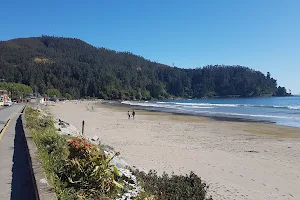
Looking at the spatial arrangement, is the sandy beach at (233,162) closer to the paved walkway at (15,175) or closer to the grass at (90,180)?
the grass at (90,180)

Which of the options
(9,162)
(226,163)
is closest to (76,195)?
(9,162)

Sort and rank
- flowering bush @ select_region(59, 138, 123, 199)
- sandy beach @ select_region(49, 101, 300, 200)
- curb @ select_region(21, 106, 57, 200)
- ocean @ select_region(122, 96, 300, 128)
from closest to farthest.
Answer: curb @ select_region(21, 106, 57, 200) → flowering bush @ select_region(59, 138, 123, 199) → sandy beach @ select_region(49, 101, 300, 200) → ocean @ select_region(122, 96, 300, 128)

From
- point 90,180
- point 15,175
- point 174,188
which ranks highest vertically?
point 90,180

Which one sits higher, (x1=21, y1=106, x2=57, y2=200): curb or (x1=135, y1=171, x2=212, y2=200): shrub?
(x1=21, y1=106, x2=57, y2=200): curb

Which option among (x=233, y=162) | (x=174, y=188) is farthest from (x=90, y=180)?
(x=233, y=162)

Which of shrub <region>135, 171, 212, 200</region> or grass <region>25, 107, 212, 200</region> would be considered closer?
grass <region>25, 107, 212, 200</region>

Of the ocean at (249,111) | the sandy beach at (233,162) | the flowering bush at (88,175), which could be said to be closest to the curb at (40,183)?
the flowering bush at (88,175)

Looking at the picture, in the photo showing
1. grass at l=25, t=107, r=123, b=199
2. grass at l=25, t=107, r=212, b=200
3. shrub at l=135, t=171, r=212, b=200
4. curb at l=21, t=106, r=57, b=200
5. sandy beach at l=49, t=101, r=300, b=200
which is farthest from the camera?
sandy beach at l=49, t=101, r=300, b=200

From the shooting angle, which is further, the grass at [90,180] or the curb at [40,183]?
the grass at [90,180]

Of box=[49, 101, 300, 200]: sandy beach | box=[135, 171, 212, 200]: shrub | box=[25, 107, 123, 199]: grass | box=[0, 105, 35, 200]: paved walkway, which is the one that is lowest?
box=[49, 101, 300, 200]: sandy beach

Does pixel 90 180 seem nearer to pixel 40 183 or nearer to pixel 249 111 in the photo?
pixel 40 183

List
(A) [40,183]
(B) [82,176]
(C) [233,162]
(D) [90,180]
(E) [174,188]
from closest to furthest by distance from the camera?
1. (A) [40,183]
2. (D) [90,180]
3. (B) [82,176]
4. (E) [174,188]
5. (C) [233,162]

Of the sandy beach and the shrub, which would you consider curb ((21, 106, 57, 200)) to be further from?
the sandy beach

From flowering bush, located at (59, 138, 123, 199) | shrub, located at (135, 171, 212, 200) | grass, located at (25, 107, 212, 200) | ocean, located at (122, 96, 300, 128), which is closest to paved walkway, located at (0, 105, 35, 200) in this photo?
grass, located at (25, 107, 212, 200)
